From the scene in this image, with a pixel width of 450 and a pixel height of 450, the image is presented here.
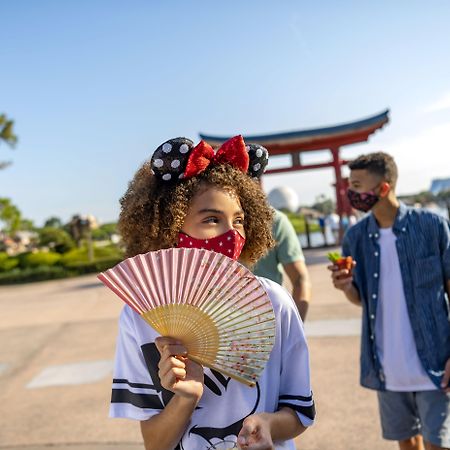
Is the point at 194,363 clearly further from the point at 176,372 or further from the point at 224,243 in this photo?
the point at 224,243

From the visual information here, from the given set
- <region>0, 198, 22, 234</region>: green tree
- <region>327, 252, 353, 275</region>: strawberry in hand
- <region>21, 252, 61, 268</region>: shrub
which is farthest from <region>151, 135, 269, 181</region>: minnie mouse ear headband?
<region>0, 198, 22, 234</region>: green tree

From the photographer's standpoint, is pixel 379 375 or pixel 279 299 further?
pixel 379 375

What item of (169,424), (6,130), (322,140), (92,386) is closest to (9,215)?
(6,130)

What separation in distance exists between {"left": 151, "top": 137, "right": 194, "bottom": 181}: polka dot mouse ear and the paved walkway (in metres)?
2.41

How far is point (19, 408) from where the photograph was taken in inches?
163

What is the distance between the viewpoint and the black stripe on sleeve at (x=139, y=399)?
1230 millimetres

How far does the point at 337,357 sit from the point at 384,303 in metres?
2.37

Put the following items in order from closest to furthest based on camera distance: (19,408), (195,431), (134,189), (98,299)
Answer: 1. (195,431)
2. (134,189)
3. (19,408)
4. (98,299)

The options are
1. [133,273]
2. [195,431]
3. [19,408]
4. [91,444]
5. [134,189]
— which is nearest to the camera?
[133,273]

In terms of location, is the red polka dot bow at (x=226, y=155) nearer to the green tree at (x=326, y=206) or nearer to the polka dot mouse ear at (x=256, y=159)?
the polka dot mouse ear at (x=256, y=159)

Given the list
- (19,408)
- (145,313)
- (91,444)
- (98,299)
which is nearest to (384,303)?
(145,313)

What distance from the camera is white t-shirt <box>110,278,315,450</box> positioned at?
1.22 meters

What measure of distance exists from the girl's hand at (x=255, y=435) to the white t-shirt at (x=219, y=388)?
0.41 feet

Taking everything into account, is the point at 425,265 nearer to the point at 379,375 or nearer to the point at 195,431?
the point at 379,375
